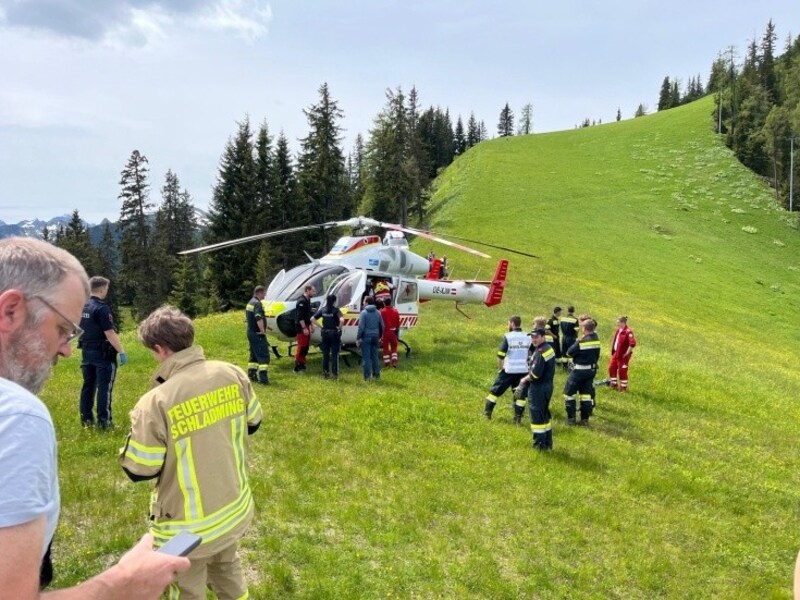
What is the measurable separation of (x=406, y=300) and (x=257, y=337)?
5.44 metres

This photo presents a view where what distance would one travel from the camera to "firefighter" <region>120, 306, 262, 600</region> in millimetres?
3525

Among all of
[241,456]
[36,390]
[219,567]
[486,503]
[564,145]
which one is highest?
[564,145]

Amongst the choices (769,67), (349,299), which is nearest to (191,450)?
(349,299)

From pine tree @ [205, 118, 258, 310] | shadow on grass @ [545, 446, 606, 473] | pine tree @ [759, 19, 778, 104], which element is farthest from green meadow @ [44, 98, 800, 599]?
pine tree @ [759, 19, 778, 104]

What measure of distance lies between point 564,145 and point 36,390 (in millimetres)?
87376

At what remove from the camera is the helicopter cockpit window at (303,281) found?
13.6m

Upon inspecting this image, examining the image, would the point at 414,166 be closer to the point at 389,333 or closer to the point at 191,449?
the point at 389,333

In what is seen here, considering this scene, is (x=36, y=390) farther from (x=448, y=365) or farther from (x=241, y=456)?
(x=448, y=365)

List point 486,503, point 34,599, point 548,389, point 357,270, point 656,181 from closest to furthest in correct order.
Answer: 1. point 34,599
2. point 486,503
3. point 548,389
4. point 357,270
5. point 656,181

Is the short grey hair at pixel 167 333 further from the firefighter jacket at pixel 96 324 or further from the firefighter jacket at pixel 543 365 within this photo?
the firefighter jacket at pixel 543 365

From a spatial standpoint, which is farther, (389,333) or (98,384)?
(389,333)

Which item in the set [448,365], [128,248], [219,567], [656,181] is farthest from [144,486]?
[656,181]

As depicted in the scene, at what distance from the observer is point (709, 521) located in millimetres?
8000

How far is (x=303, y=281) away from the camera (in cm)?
1388
